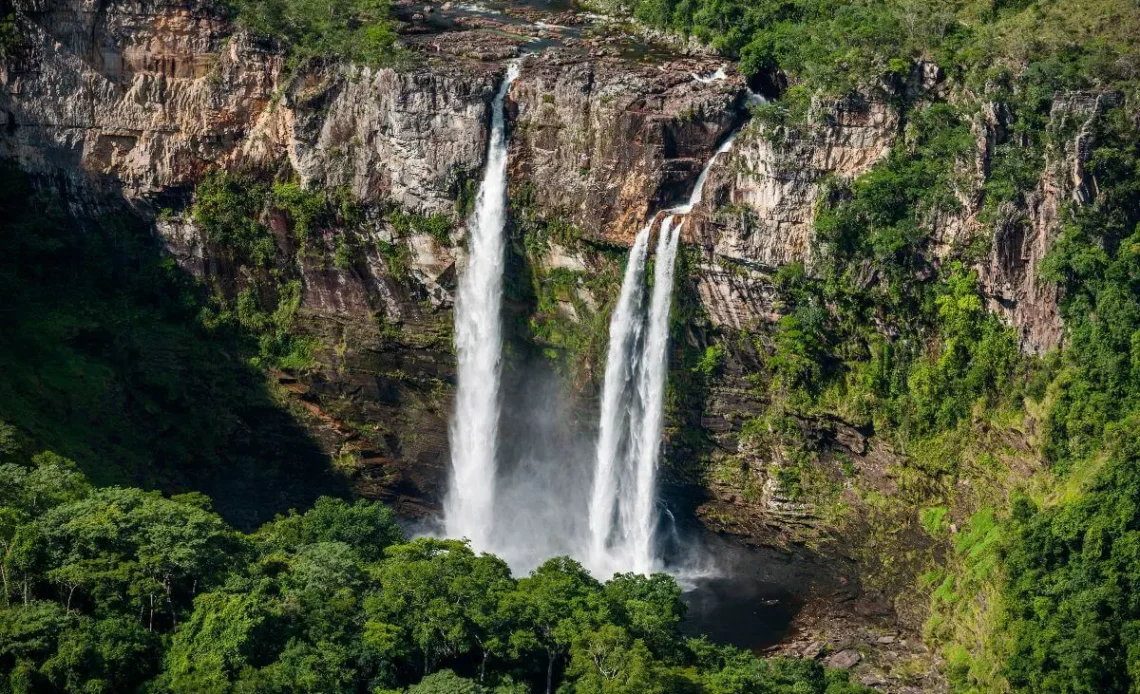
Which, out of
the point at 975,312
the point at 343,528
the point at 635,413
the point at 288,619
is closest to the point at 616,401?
the point at 635,413

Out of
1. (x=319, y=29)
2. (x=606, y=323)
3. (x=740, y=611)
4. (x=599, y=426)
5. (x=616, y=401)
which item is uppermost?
(x=319, y=29)

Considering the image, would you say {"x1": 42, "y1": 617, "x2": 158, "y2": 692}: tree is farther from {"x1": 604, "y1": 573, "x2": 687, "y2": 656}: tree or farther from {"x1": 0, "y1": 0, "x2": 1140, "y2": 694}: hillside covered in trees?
{"x1": 604, "y1": 573, "x2": 687, "y2": 656}: tree

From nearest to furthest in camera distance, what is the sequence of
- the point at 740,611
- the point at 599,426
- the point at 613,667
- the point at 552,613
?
the point at 613,667, the point at 552,613, the point at 740,611, the point at 599,426

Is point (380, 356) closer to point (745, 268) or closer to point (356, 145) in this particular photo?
point (356, 145)

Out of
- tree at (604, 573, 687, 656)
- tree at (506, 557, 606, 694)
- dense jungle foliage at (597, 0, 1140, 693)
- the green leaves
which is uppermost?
the green leaves

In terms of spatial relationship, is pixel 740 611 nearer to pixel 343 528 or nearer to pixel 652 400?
pixel 652 400

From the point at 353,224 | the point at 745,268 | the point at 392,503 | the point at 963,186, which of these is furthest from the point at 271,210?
the point at 963,186

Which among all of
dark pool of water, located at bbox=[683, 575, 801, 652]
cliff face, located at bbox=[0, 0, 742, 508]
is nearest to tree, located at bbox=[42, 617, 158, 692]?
dark pool of water, located at bbox=[683, 575, 801, 652]

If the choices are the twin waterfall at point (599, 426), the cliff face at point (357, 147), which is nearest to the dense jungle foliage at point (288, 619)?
the twin waterfall at point (599, 426)
